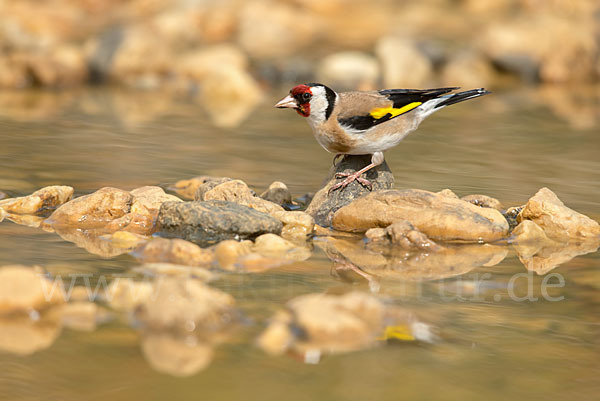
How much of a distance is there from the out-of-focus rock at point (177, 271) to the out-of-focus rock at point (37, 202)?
1639 millimetres

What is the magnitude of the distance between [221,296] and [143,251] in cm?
115

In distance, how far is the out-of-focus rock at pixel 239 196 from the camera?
6.36m

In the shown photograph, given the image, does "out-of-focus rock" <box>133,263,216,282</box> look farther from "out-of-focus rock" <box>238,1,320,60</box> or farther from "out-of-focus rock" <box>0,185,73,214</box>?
"out-of-focus rock" <box>238,1,320,60</box>

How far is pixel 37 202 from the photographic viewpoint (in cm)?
643

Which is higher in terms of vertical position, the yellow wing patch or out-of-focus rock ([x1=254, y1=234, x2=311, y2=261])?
the yellow wing patch

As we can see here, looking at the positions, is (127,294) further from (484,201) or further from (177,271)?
(484,201)

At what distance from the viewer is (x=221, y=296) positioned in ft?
14.6

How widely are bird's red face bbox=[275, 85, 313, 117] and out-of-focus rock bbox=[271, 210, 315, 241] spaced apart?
84 cm

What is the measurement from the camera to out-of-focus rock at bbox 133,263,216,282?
4973 mm

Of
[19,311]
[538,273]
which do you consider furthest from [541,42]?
[19,311]

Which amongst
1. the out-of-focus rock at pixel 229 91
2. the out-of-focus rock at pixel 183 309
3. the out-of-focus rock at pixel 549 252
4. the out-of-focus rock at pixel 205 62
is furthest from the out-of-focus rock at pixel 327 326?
the out-of-focus rock at pixel 205 62

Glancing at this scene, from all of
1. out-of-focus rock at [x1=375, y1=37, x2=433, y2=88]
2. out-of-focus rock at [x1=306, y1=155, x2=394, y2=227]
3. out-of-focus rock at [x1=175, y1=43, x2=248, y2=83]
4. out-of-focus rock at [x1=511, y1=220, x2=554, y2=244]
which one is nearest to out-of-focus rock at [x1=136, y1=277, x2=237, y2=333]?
out-of-focus rock at [x1=306, y1=155, x2=394, y2=227]

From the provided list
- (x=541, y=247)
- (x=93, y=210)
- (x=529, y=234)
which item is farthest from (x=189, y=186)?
(x=541, y=247)

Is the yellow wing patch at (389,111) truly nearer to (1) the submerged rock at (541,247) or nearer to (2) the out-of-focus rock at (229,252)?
(1) the submerged rock at (541,247)
